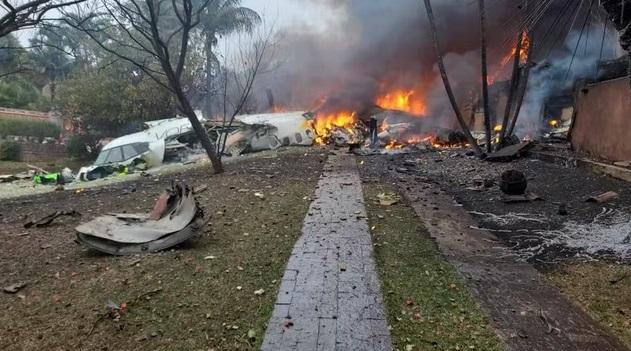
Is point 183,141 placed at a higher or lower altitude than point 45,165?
higher

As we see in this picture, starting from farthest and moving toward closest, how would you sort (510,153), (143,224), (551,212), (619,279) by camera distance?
1. (510,153)
2. (551,212)
3. (143,224)
4. (619,279)

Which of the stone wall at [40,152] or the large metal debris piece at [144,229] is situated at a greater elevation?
the large metal debris piece at [144,229]

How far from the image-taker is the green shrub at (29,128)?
23.9m

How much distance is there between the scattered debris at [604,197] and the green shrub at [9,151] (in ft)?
80.2

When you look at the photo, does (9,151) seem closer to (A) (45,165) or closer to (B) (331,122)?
(A) (45,165)

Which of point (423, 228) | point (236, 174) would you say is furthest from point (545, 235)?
point (236, 174)

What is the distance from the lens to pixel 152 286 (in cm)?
346

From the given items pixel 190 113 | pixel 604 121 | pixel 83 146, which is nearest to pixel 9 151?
pixel 83 146

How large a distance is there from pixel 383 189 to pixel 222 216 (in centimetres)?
332

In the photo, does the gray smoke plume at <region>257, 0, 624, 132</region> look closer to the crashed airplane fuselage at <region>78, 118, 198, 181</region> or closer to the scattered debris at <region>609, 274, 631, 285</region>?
the crashed airplane fuselage at <region>78, 118, 198, 181</region>

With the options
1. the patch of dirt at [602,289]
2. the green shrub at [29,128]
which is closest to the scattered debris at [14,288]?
the patch of dirt at [602,289]

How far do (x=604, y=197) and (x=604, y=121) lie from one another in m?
3.58

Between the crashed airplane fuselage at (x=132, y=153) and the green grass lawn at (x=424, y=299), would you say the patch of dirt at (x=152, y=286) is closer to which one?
the green grass lawn at (x=424, y=299)

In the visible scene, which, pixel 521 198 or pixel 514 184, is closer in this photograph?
pixel 521 198
